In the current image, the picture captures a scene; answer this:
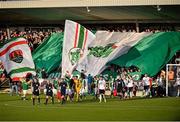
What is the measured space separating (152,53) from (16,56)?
9979 millimetres

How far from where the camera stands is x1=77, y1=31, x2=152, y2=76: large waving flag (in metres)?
46.6

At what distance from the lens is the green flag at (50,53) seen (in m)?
50.4

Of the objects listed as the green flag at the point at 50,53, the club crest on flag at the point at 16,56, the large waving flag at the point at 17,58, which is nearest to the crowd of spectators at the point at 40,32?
the green flag at the point at 50,53

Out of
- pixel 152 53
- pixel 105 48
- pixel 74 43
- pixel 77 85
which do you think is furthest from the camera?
pixel 105 48

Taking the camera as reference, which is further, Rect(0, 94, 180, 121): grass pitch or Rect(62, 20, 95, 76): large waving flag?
Rect(62, 20, 95, 76): large waving flag

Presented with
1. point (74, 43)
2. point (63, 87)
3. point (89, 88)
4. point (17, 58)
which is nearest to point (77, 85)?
point (63, 87)

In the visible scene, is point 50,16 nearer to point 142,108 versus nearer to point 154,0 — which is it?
point 154,0

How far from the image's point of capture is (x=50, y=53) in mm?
51375

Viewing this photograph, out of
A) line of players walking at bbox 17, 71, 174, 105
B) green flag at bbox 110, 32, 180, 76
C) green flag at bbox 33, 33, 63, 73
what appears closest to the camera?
line of players walking at bbox 17, 71, 174, 105

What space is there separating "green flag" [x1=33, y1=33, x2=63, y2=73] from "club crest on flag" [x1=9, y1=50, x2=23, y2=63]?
3.93 metres

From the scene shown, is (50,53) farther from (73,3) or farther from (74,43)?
(74,43)

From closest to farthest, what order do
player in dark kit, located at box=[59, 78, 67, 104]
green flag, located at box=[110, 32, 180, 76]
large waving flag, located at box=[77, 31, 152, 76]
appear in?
player in dark kit, located at box=[59, 78, 67, 104] < green flag, located at box=[110, 32, 180, 76] < large waving flag, located at box=[77, 31, 152, 76]

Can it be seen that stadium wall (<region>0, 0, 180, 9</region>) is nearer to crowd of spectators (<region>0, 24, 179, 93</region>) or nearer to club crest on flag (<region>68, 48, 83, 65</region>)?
crowd of spectators (<region>0, 24, 179, 93</region>)

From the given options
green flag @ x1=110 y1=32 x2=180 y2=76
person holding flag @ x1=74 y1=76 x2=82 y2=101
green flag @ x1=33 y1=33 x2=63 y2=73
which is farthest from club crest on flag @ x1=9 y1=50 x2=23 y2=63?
person holding flag @ x1=74 y1=76 x2=82 y2=101
